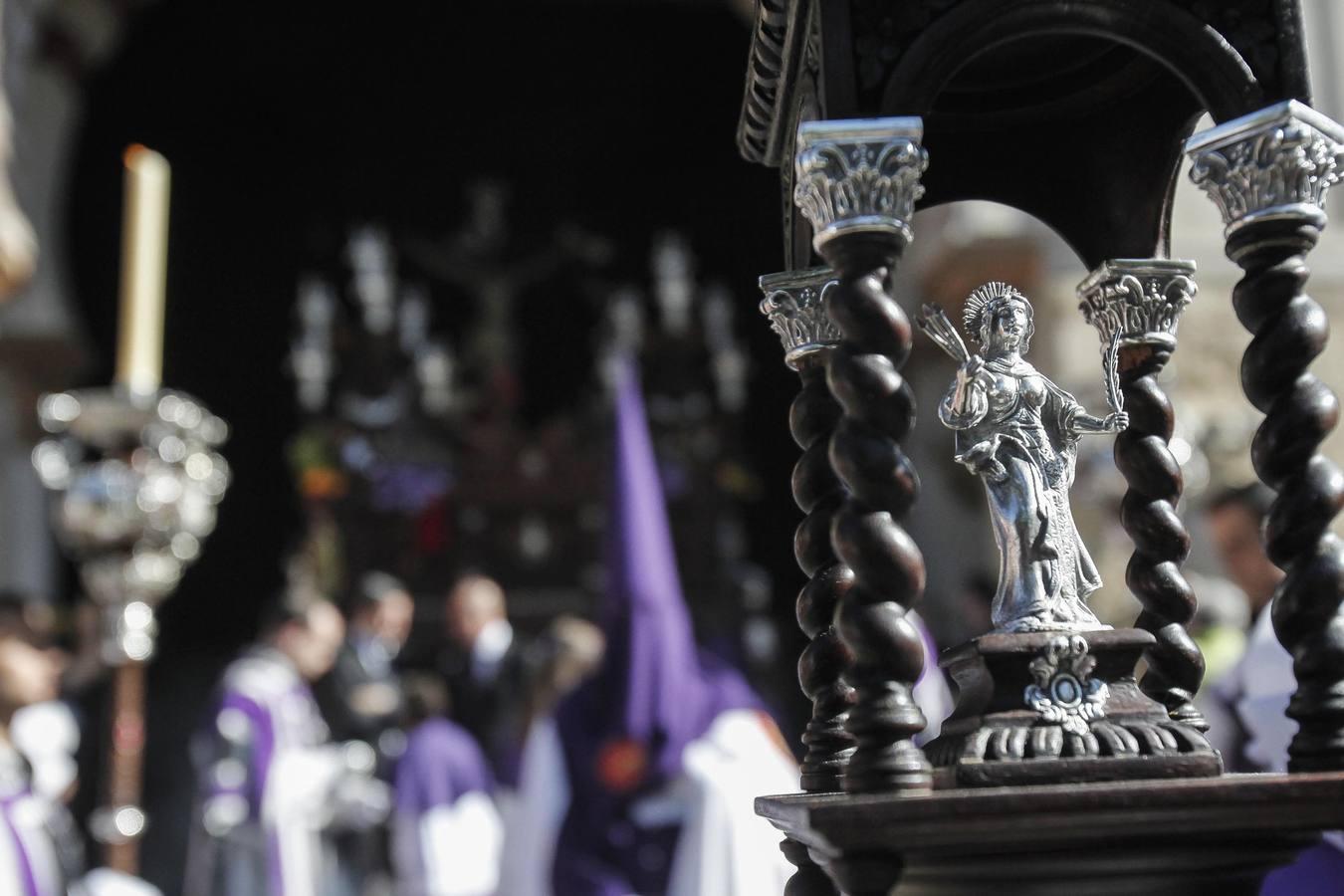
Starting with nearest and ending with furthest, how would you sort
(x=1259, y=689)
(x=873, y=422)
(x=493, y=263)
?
1. (x=873, y=422)
2. (x=1259, y=689)
3. (x=493, y=263)

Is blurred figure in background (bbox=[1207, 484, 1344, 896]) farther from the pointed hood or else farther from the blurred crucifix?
the blurred crucifix

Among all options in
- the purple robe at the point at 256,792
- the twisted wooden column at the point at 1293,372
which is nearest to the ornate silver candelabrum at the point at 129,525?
the purple robe at the point at 256,792

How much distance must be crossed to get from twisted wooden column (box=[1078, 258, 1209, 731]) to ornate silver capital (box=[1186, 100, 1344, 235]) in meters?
0.43

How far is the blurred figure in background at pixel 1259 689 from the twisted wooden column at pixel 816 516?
39.3 inches

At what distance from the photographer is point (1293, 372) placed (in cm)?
221

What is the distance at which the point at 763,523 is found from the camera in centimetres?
1160

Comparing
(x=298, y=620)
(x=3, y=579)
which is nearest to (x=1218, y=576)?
(x=298, y=620)

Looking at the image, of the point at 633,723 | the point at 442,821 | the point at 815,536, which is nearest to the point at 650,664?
the point at 633,723

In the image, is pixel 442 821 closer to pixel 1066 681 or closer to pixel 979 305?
pixel 979 305

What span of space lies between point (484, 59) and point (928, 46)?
1072 cm

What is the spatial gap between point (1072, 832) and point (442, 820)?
16.6 ft

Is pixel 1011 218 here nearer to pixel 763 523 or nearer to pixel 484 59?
pixel 763 523

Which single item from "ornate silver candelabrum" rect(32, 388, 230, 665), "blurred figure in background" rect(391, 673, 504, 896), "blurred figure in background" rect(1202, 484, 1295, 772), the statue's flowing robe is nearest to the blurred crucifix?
"blurred figure in background" rect(391, 673, 504, 896)

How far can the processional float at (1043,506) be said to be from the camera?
79.3 inches
